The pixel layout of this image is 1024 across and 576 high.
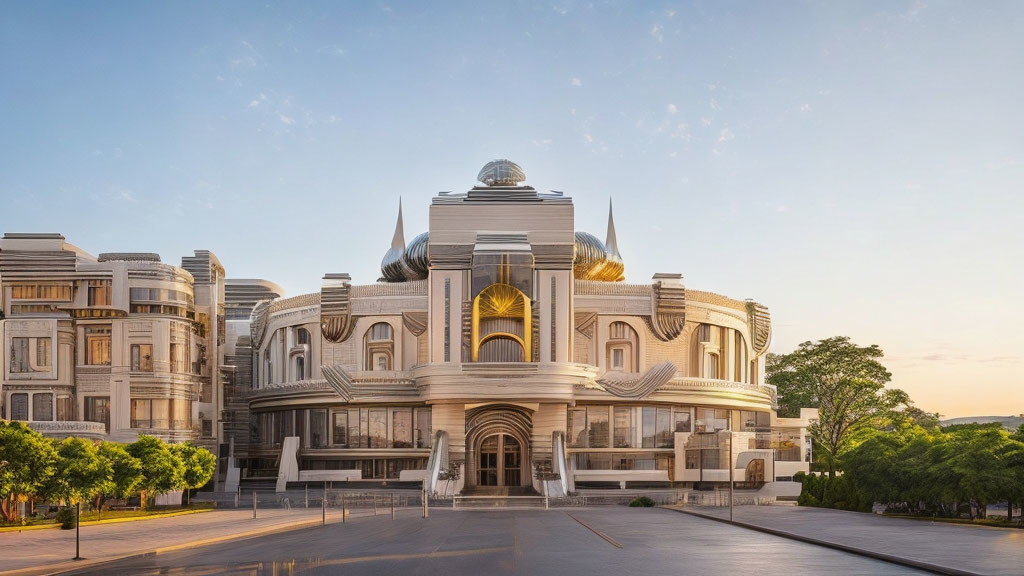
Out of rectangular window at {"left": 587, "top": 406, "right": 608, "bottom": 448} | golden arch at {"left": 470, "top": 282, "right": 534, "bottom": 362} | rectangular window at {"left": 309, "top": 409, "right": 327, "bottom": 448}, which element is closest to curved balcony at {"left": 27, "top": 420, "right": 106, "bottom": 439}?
rectangular window at {"left": 309, "top": 409, "right": 327, "bottom": 448}

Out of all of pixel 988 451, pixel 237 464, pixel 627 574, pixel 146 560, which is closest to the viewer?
pixel 627 574

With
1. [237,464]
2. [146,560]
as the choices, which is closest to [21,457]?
[146,560]

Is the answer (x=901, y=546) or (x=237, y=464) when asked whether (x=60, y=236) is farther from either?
(x=901, y=546)

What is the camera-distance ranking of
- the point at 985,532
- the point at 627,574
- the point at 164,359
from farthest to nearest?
the point at 164,359 → the point at 985,532 → the point at 627,574

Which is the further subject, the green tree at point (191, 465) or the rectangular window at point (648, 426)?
the rectangular window at point (648, 426)

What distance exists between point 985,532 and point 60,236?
5852 cm

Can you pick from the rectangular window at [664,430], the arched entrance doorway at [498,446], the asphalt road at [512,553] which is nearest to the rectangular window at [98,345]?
the arched entrance doorway at [498,446]

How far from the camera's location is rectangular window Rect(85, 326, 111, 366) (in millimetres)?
68625

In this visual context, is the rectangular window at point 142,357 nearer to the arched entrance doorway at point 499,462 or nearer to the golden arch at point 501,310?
the golden arch at point 501,310

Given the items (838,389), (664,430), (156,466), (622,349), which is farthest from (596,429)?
(156,466)

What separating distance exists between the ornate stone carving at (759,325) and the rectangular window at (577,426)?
1863cm

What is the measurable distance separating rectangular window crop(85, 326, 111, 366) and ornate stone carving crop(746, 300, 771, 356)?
49.2 m

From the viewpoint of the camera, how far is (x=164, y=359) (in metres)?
69.1

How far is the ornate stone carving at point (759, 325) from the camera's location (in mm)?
85750
